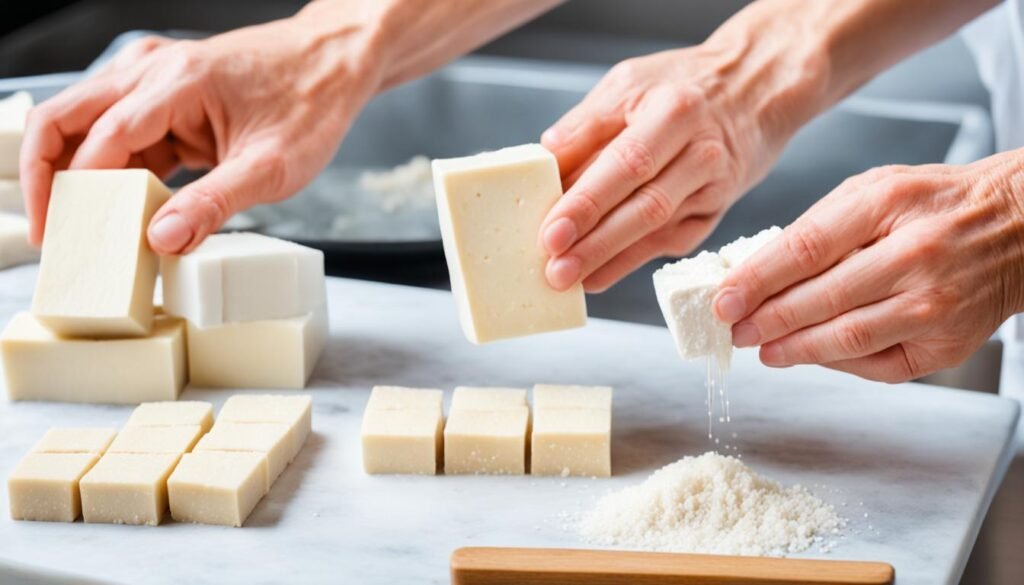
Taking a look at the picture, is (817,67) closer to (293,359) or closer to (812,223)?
(812,223)

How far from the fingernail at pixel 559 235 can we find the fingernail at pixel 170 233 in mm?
532

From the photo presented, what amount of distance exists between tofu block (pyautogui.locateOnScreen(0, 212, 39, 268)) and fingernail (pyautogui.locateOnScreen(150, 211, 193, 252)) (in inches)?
22.4

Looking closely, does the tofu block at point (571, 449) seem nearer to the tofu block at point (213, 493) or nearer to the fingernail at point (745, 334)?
the fingernail at point (745, 334)

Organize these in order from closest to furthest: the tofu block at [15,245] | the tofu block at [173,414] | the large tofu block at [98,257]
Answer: the tofu block at [173,414] < the large tofu block at [98,257] < the tofu block at [15,245]

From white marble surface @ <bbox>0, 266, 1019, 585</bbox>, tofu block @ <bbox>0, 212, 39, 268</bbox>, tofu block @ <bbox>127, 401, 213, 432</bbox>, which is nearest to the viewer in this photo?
white marble surface @ <bbox>0, 266, 1019, 585</bbox>

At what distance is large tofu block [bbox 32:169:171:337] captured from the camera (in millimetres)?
1792

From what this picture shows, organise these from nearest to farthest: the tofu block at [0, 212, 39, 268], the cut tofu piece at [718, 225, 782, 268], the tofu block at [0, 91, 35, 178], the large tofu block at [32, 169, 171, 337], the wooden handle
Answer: the wooden handle
the cut tofu piece at [718, 225, 782, 268]
the large tofu block at [32, 169, 171, 337]
the tofu block at [0, 212, 39, 268]
the tofu block at [0, 91, 35, 178]

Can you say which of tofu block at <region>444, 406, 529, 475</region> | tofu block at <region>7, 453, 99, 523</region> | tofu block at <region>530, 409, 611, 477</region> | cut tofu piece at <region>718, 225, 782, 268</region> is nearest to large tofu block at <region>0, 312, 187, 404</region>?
tofu block at <region>7, 453, 99, 523</region>

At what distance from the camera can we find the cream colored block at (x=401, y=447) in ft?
5.38

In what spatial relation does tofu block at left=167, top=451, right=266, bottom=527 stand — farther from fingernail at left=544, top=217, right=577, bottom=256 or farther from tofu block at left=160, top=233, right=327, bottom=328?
fingernail at left=544, top=217, right=577, bottom=256

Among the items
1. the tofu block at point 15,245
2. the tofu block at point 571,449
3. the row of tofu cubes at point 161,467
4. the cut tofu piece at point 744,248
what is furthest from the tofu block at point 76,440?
the cut tofu piece at point 744,248

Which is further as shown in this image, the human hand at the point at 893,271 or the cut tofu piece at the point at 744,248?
the cut tofu piece at the point at 744,248

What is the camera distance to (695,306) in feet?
5.04

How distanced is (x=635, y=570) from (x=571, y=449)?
363mm
